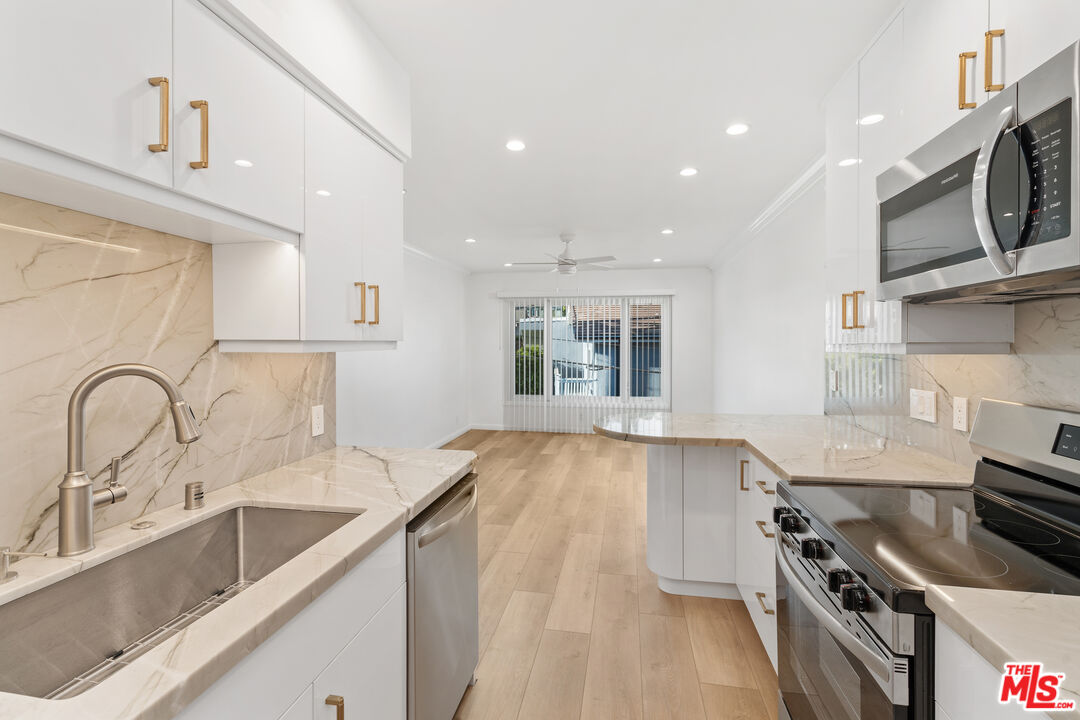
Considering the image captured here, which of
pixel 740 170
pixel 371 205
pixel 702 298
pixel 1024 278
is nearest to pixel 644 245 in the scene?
pixel 702 298

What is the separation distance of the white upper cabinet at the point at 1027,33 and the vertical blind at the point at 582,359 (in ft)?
21.1

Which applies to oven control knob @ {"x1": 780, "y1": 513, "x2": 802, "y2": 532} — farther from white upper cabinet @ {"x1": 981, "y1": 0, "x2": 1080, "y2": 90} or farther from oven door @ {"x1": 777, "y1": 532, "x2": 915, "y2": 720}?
white upper cabinet @ {"x1": 981, "y1": 0, "x2": 1080, "y2": 90}

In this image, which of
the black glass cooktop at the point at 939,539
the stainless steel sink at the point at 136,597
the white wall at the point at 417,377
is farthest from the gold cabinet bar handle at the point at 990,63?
the white wall at the point at 417,377

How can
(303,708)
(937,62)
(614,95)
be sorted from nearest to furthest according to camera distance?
(303,708) → (937,62) → (614,95)

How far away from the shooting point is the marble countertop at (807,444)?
1.66 metres

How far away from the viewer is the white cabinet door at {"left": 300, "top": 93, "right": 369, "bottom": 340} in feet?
4.94

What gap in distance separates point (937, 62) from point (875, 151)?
0.37 m

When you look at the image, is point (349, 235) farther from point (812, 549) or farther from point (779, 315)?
point (779, 315)

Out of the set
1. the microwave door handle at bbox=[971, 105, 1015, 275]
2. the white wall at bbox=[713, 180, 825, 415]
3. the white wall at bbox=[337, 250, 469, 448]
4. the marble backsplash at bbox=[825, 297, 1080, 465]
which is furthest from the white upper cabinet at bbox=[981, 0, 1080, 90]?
the white wall at bbox=[337, 250, 469, 448]

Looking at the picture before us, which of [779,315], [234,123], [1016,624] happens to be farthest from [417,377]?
[1016,624]

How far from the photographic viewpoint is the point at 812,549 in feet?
4.20

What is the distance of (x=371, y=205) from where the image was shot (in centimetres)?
185

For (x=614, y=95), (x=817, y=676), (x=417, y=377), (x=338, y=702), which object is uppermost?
(x=614, y=95)

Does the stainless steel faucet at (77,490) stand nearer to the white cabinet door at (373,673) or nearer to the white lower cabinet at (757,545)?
the white cabinet door at (373,673)
